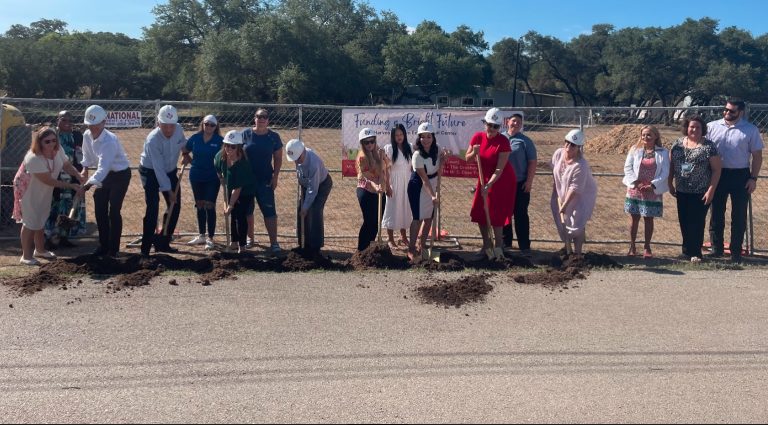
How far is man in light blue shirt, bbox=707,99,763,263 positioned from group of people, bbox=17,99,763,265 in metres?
0.01

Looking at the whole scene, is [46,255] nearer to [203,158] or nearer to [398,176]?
[203,158]

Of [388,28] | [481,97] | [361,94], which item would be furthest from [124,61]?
[481,97]

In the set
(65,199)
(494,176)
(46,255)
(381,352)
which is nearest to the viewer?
(381,352)

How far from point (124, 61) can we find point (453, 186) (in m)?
48.3

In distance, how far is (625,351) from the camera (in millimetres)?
5168

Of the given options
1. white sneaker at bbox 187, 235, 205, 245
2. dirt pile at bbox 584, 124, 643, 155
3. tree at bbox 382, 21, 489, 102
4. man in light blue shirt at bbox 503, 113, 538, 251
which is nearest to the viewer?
man in light blue shirt at bbox 503, 113, 538, 251

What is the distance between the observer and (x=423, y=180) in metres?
7.82

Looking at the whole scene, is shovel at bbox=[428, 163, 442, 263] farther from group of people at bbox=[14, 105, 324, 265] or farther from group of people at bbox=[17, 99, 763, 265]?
group of people at bbox=[14, 105, 324, 265]

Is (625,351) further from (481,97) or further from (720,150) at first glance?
(481,97)

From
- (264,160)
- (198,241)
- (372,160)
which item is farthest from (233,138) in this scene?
(198,241)

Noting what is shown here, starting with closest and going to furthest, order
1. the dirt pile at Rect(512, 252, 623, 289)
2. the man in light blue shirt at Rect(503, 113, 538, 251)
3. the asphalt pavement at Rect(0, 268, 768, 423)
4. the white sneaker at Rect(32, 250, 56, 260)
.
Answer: the asphalt pavement at Rect(0, 268, 768, 423) < the dirt pile at Rect(512, 252, 623, 289) < the white sneaker at Rect(32, 250, 56, 260) < the man in light blue shirt at Rect(503, 113, 538, 251)

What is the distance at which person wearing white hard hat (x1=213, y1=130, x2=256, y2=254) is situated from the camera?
26.0ft

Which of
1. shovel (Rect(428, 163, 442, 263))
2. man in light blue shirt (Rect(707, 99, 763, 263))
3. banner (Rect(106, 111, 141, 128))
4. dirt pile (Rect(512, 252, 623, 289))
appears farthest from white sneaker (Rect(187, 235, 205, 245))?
man in light blue shirt (Rect(707, 99, 763, 263))

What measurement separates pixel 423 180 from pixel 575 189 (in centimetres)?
173
